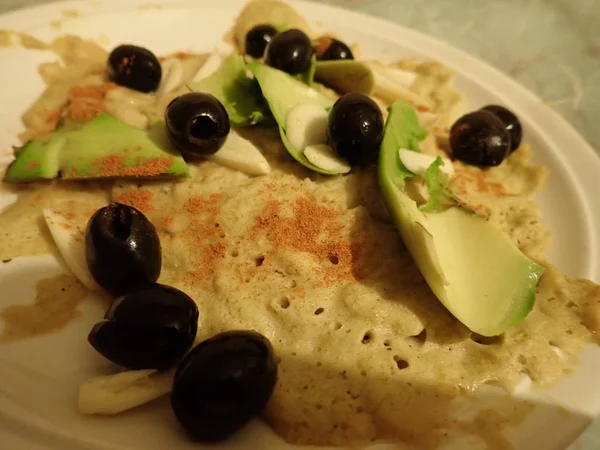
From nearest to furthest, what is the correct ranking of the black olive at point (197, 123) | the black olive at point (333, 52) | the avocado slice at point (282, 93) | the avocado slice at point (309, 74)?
the black olive at point (197, 123) → the avocado slice at point (282, 93) → the avocado slice at point (309, 74) → the black olive at point (333, 52)

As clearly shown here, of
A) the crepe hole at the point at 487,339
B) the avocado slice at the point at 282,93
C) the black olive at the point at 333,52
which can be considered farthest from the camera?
the black olive at the point at 333,52

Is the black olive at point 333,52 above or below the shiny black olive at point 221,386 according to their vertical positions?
above

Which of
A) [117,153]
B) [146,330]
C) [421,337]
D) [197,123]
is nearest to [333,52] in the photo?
[197,123]

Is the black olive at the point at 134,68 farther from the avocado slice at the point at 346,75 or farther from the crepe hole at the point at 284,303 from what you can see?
the crepe hole at the point at 284,303

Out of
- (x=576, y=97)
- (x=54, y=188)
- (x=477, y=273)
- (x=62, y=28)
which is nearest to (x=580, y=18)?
(x=576, y=97)

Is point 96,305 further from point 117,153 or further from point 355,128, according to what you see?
point 355,128

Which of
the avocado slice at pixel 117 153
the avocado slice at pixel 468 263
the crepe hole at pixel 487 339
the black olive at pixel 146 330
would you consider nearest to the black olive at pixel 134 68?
the avocado slice at pixel 117 153

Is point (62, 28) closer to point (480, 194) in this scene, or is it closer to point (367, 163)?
point (367, 163)
